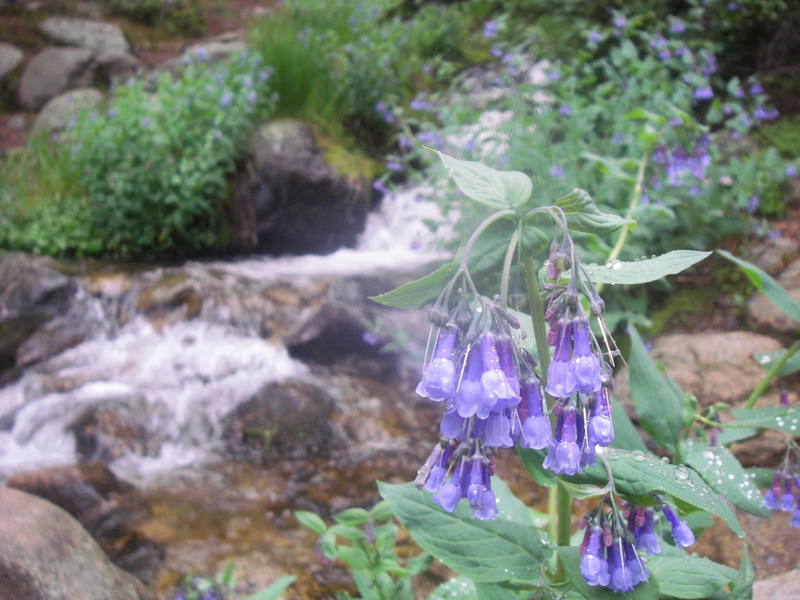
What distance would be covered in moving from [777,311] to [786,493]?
7.37ft

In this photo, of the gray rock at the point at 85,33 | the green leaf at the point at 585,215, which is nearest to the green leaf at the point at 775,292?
the green leaf at the point at 585,215

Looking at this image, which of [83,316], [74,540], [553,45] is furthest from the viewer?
[553,45]

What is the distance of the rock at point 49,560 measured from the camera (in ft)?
5.59

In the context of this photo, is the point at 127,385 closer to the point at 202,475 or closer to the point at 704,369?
the point at 202,475

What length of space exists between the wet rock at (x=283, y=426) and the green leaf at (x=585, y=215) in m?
3.06

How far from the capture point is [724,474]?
1.37 m

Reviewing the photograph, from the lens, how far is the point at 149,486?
3.43 meters

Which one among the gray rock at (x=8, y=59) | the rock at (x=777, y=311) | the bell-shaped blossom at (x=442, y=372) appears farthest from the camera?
the gray rock at (x=8, y=59)

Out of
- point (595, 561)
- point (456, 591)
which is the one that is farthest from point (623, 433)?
point (456, 591)

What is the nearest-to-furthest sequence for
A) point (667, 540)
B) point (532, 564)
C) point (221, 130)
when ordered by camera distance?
1. point (532, 564)
2. point (667, 540)
3. point (221, 130)

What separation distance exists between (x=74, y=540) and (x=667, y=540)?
170 cm

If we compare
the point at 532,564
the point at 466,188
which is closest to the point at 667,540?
the point at 532,564

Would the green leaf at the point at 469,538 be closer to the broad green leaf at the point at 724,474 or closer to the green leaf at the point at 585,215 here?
the broad green leaf at the point at 724,474

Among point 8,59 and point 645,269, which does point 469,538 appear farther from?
point 8,59
